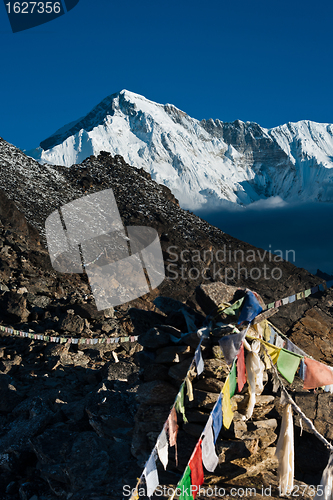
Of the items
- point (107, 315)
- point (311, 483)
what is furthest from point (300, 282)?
point (311, 483)

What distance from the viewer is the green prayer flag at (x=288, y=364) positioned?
524 centimetres

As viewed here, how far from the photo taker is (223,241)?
4756 cm

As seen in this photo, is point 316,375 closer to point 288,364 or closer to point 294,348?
point 288,364

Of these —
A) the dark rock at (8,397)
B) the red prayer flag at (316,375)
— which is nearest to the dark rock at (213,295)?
the red prayer flag at (316,375)

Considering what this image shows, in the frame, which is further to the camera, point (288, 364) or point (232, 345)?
point (288, 364)

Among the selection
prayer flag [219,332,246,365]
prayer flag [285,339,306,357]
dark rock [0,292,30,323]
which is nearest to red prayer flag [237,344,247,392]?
prayer flag [219,332,246,365]

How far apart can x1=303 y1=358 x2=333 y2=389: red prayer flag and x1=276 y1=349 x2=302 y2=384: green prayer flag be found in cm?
15

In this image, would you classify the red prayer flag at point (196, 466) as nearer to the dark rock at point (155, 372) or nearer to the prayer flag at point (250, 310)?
the dark rock at point (155, 372)

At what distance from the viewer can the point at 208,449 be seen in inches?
177

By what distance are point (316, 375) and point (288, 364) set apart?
0.39 metres

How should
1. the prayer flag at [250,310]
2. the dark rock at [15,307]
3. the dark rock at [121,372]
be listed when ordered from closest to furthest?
the prayer flag at [250,310] < the dark rock at [121,372] < the dark rock at [15,307]

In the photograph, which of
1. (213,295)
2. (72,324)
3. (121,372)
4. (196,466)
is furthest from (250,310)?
(72,324)

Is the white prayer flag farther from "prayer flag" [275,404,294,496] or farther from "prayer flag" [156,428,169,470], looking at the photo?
"prayer flag" [275,404,294,496]

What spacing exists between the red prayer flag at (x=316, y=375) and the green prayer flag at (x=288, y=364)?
0.15m
